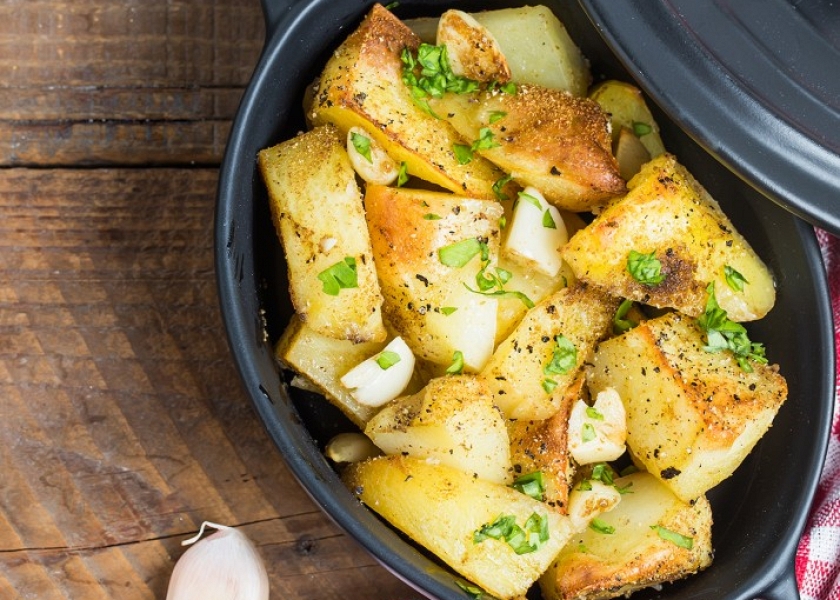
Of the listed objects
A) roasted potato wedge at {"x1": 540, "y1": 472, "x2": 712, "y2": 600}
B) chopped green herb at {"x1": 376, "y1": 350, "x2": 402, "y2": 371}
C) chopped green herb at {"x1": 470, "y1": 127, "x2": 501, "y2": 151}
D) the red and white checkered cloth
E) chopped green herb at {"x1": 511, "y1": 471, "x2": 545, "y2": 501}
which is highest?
chopped green herb at {"x1": 470, "y1": 127, "x2": 501, "y2": 151}

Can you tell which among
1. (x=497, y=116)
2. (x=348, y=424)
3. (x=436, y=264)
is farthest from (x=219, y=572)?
(x=497, y=116)

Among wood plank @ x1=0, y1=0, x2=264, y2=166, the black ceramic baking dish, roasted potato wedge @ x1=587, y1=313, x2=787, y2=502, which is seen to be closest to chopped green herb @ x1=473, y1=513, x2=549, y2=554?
the black ceramic baking dish

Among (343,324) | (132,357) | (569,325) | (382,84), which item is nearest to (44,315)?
(132,357)

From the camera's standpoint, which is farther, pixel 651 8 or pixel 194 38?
pixel 194 38

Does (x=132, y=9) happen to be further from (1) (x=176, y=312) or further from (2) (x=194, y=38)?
(1) (x=176, y=312)

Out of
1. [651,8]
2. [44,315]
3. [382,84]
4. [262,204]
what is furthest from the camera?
[44,315]

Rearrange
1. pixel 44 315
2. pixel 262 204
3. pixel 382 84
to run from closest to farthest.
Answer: pixel 382 84 < pixel 262 204 < pixel 44 315

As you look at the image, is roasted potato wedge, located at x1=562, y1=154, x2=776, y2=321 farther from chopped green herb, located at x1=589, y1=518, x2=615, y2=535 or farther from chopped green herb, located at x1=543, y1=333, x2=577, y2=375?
chopped green herb, located at x1=589, y1=518, x2=615, y2=535
